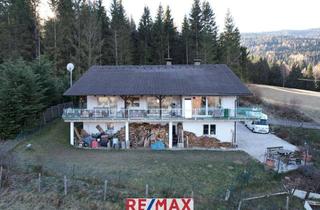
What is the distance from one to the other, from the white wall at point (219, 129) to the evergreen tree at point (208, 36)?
870 inches

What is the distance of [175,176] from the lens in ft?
57.0

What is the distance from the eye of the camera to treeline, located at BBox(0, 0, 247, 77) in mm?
39500

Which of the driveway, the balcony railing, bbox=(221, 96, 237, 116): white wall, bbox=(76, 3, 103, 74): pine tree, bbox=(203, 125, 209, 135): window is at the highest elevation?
bbox=(76, 3, 103, 74): pine tree

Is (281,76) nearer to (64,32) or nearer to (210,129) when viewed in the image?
(64,32)

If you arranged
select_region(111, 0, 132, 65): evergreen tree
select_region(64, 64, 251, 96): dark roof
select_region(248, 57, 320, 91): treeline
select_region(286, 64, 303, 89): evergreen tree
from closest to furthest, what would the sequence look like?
select_region(64, 64, 251, 96): dark roof < select_region(111, 0, 132, 65): evergreen tree < select_region(248, 57, 320, 91): treeline < select_region(286, 64, 303, 89): evergreen tree

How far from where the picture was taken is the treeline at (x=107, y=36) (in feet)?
130

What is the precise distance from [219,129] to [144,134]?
5798mm

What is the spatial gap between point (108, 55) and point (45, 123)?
1895cm

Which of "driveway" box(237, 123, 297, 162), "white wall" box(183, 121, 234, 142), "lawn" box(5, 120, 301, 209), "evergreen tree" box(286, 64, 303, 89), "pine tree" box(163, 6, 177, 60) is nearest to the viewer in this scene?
"lawn" box(5, 120, 301, 209)

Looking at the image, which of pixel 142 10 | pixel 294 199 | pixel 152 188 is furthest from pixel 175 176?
pixel 142 10

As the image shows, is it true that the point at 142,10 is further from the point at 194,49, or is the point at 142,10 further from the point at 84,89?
the point at 84,89

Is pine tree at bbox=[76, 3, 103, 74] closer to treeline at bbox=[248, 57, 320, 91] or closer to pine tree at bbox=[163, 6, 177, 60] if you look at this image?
pine tree at bbox=[163, 6, 177, 60]

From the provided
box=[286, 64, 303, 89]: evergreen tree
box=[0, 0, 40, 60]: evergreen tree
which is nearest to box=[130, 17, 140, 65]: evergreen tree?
box=[0, 0, 40, 60]: evergreen tree

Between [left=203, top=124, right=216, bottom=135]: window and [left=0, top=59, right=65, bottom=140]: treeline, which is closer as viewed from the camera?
[left=0, top=59, right=65, bottom=140]: treeline
